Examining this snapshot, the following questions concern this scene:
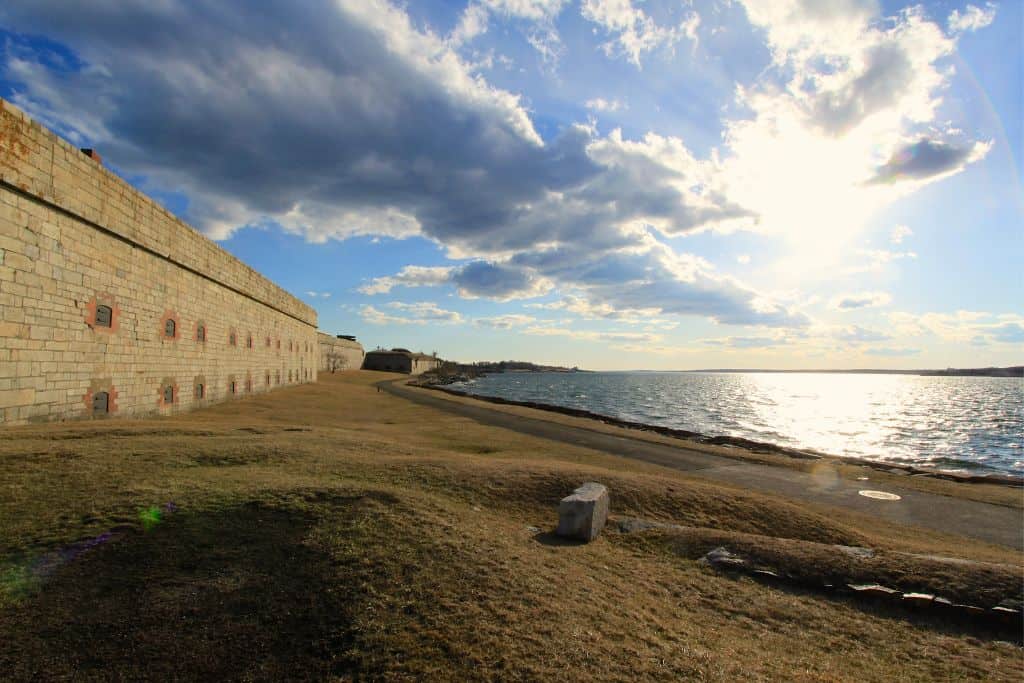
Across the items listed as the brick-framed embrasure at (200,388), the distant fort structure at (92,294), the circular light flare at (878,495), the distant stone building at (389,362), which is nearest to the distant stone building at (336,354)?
the distant stone building at (389,362)

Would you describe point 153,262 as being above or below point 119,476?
above

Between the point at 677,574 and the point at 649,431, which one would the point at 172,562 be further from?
the point at 649,431

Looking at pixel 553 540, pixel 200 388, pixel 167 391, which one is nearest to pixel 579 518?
pixel 553 540

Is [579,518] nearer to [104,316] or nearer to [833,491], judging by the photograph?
[833,491]

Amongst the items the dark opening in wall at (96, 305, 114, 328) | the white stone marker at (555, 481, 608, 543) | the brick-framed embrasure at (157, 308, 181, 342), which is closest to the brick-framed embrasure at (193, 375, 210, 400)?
the brick-framed embrasure at (157, 308, 181, 342)

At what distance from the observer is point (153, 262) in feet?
58.2

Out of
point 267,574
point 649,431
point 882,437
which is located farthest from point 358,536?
point 882,437

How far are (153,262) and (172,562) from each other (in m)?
16.5

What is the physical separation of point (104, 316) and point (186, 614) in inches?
564

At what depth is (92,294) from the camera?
1426 centimetres

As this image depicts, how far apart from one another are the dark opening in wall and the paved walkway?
1655 centimetres

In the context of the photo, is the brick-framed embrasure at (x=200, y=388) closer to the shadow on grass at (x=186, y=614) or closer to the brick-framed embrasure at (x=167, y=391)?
the brick-framed embrasure at (x=167, y=391)

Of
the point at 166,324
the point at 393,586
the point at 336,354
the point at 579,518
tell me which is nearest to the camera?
the point at 393,586

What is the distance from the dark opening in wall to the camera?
14523mm
